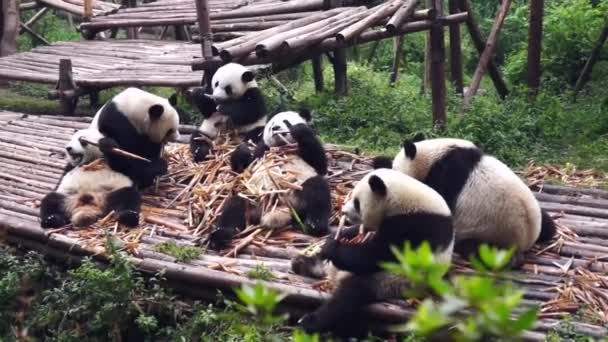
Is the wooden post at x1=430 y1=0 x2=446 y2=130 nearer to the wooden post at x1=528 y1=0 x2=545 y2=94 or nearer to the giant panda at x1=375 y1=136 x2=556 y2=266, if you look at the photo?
the wooden post at x1=528 y1=0 x2=545 y2=94

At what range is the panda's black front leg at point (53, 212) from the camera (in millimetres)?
5422

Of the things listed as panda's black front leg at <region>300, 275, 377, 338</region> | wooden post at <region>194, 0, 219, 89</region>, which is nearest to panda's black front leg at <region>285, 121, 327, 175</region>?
panda's black front leg at <region>300, 275, 377, 338</region>

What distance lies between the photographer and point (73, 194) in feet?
18.3

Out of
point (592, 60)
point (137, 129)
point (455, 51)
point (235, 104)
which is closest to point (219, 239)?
point (137, 129)

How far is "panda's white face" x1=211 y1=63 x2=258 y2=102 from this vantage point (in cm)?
652

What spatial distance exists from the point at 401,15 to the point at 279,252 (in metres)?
3.60

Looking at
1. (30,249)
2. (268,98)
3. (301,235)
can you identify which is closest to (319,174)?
(301,235)

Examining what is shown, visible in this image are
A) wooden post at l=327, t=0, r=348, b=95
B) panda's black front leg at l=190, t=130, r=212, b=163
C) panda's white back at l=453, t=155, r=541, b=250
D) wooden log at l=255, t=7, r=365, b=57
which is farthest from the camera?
wooden post at l=327, t=0, r=348, b=95

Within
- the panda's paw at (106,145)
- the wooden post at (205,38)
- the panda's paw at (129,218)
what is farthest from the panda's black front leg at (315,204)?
the wooden post at (205,38)

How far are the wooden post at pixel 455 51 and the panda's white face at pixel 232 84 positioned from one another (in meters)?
3.07

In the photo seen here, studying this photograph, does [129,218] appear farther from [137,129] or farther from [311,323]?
[311,323]

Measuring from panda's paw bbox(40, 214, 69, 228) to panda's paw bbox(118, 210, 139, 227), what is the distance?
1.28ft

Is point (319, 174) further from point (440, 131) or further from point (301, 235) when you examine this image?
point (440, 131)

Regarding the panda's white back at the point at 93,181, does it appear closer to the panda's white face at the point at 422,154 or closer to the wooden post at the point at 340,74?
the panda's white face at the point at 422,154
